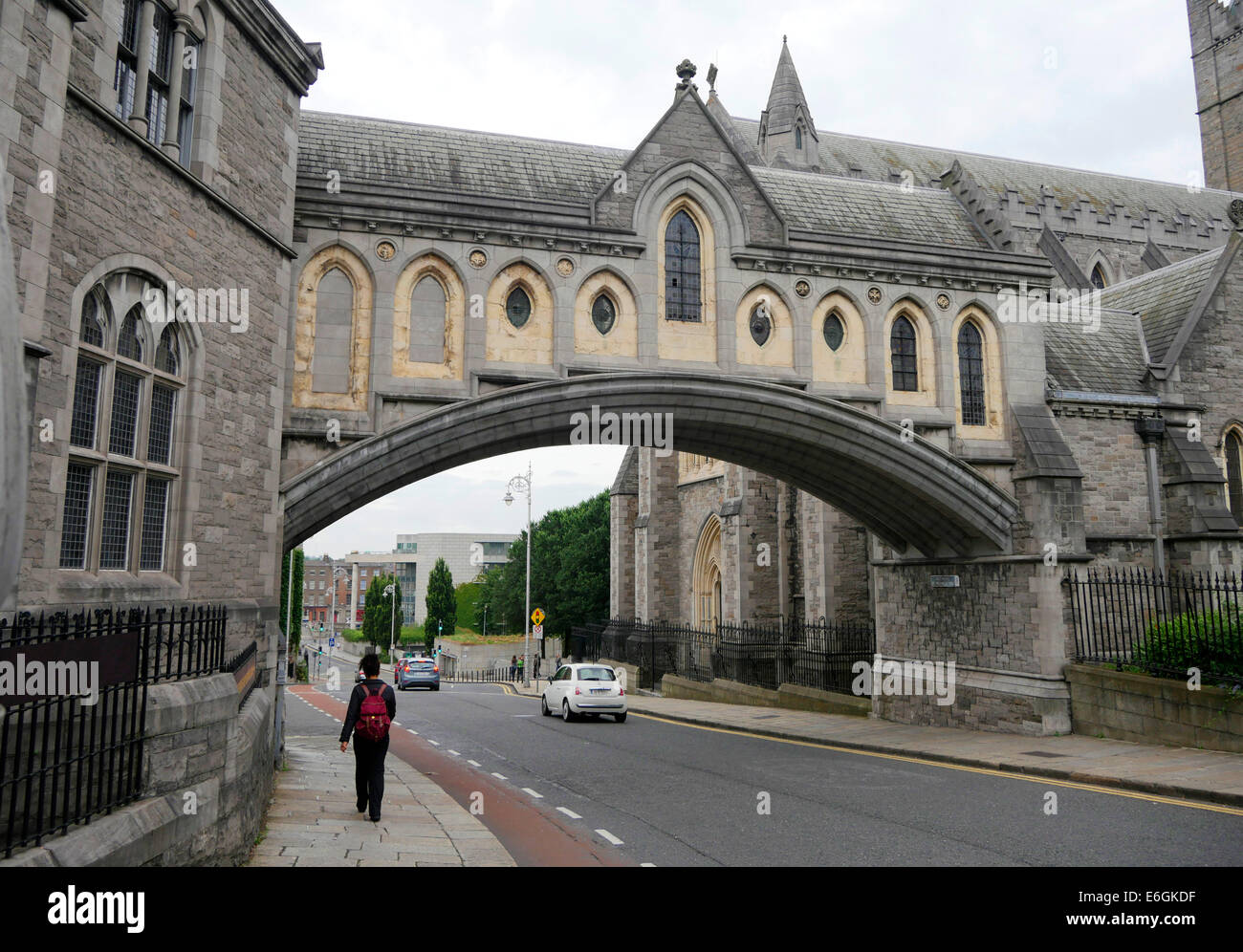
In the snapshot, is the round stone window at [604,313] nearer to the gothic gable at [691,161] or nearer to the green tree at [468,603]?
the gothic gable at [691,161]

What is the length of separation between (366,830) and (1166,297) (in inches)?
830

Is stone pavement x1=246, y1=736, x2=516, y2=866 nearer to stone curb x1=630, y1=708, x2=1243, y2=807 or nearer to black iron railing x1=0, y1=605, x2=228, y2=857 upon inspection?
black iron railing x1=0, y1=605, x2=228, y2=857

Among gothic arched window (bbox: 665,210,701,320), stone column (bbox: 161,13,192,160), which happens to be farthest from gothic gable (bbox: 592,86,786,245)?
stone column (bbox: 161,13,192,160)

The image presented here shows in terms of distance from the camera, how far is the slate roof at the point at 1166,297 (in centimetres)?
1997

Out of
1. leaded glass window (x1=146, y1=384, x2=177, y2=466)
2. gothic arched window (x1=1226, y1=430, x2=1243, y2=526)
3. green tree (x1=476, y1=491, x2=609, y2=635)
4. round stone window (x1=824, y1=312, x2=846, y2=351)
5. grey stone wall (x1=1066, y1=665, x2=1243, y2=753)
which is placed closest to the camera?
leaded glass window (x1=146, y1=384, x2=177, y2=466)

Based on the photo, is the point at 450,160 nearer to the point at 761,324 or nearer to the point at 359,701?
the point at 761,324

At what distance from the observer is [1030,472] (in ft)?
53.4

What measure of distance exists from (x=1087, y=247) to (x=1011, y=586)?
25972 mm

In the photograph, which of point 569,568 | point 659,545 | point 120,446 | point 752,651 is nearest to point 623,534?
point 659,545

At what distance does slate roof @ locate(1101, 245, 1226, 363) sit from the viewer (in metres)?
20.0

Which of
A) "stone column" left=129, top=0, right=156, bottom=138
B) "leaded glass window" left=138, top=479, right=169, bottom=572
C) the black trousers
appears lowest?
the black trousers

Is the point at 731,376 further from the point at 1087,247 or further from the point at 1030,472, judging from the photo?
the point at 1087,247

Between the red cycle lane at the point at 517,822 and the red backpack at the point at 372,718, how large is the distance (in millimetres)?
1532

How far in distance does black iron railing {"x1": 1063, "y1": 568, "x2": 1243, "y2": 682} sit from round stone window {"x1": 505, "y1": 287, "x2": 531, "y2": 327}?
33.7ft
